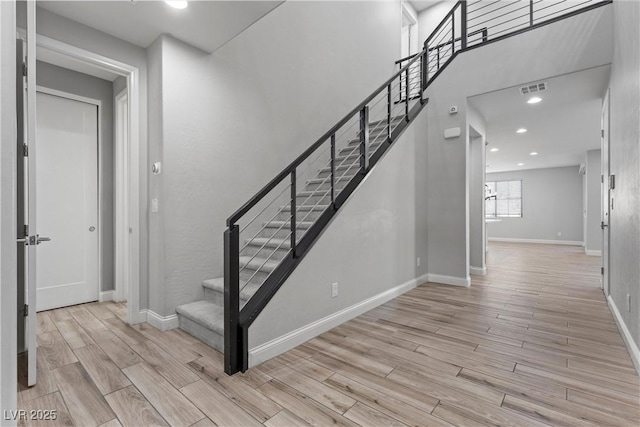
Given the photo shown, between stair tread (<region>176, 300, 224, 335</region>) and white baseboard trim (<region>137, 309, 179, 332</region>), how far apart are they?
10cm

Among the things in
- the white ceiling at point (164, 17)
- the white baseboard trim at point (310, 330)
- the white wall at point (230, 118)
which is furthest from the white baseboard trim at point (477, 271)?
the white ceiling at point (164, 17)

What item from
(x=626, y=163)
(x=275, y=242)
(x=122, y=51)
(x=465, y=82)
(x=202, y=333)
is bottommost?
(x=202, y=333)

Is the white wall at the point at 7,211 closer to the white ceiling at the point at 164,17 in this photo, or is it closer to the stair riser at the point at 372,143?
the white ceiling at the point at 164,17

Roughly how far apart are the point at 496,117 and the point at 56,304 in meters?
6.82

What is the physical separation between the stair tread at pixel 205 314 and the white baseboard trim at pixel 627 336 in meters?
2.85

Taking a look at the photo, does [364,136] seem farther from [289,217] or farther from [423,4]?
[423,4]

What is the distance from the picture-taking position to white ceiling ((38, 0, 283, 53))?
2295mm

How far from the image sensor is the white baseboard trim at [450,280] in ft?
14.4

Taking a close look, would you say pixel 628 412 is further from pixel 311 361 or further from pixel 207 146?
pixel 207 146

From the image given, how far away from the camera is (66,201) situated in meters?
3.50

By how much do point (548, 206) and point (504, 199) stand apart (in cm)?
145

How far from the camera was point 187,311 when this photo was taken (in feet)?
8.68

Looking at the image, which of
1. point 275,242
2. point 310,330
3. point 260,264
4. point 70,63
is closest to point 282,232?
point 275,242

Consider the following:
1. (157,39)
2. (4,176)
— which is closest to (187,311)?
(4,176)
